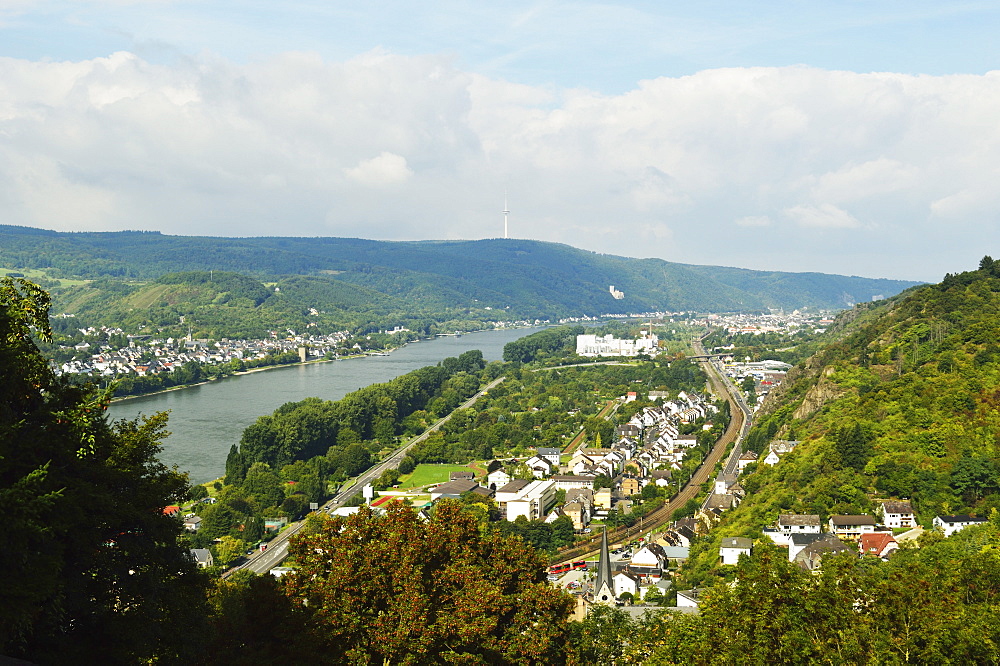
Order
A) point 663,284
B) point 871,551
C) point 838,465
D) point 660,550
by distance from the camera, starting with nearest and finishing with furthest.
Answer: point 871,551
point 660,550
point 838,465
point 663,284

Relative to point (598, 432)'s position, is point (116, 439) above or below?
above

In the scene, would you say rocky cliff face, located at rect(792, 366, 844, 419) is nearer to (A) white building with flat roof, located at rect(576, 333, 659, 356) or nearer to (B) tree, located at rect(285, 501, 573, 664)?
(B) tree, located at rect(285, 501, 573, 664)

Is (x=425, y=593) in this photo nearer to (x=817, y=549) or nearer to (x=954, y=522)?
(x=817, y=549)

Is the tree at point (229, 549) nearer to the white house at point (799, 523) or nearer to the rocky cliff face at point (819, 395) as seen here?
the white house at point (799, 523)

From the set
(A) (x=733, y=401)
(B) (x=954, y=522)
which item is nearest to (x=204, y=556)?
(B) (x=954, y=522)

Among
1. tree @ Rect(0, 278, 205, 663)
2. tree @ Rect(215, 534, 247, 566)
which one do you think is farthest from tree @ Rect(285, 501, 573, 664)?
tree @ Rect(215, 534, 247, 566)

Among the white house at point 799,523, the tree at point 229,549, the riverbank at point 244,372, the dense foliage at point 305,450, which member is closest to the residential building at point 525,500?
the dense foliage at point 305,450

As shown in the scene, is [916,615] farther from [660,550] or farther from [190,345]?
[190,345]

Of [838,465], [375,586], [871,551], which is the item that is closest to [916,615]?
[375,586]
